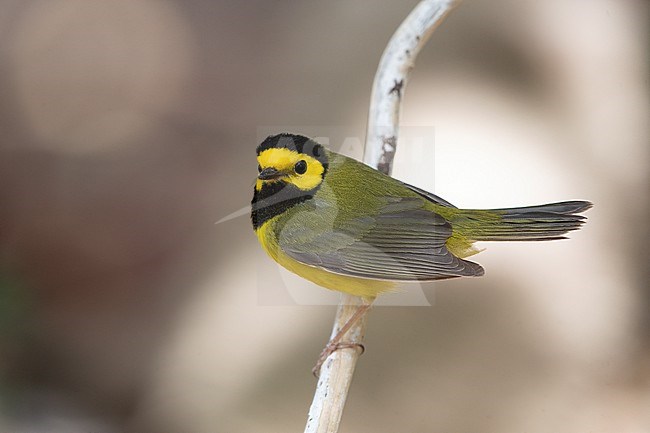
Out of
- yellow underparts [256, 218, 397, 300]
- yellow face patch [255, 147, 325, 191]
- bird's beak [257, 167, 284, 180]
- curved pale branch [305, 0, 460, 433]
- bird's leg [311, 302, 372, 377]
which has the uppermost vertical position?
curved pale branch [305, 0, 460, 433]

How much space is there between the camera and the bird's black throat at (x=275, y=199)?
1.55 metres

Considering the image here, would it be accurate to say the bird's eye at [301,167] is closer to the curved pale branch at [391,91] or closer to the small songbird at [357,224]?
the small songbird at [357,224]

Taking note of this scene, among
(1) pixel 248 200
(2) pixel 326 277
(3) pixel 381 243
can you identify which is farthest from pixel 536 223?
(1) pixel 248 200

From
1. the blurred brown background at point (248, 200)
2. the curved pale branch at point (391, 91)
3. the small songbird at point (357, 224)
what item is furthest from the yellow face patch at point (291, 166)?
the blurred brown background at point (248, 200)

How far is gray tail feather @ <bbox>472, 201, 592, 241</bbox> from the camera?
1453 millimetres

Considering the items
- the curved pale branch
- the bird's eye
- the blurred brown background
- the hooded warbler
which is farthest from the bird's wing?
the blurred brown background

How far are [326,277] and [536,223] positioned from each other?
424 millimetres

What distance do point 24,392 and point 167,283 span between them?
0.55 m

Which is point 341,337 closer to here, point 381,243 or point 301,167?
point 381,243

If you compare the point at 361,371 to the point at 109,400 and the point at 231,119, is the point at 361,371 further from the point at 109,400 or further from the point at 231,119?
the point at 231,119

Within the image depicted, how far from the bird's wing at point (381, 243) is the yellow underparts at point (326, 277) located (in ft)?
0.08

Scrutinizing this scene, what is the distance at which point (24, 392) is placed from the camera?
7.64 ft

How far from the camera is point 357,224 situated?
5.28ft

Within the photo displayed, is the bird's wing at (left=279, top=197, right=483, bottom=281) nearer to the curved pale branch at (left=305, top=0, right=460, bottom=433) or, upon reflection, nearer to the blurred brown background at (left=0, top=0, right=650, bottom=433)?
the curved pale branch at (left=305, top=0, right=460, bottom=433)
